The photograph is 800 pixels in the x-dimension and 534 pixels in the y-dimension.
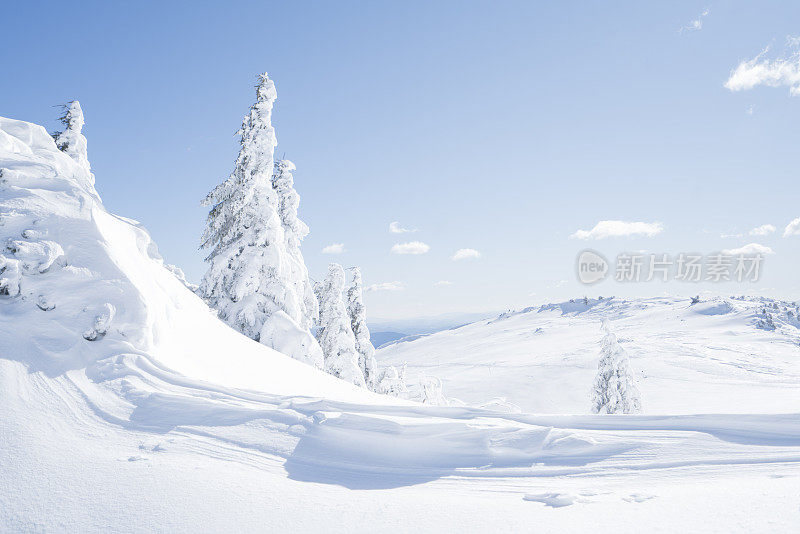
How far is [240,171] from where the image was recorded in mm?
17234

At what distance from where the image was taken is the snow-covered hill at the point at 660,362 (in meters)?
57.4

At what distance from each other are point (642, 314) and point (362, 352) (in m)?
172

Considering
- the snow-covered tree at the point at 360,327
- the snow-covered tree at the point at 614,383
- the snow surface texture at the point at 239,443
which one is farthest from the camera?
the snow-covered tree at the point at 614,383

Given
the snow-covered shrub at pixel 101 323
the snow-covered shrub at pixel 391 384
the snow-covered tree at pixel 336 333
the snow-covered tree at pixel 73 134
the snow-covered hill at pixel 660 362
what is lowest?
the snow-covered hill at pixel 660 362

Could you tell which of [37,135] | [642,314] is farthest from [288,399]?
[642,314]

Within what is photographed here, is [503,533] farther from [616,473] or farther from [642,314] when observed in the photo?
[642,314]

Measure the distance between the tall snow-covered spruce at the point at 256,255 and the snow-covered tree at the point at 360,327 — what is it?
21.9 ft

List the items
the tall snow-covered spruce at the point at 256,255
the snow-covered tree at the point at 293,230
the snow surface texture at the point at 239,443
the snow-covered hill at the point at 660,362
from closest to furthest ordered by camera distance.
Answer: the snow surface texture at the point at 239,443 → the tall snow-covered spruce at the point at 256,255 → the snow-covered tree at the point at 293,230 → the snow-covered hill at the point at 660,362

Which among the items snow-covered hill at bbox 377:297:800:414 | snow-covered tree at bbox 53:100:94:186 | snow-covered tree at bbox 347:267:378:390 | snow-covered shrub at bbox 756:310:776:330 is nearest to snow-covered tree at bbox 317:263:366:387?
snow-covered tree at bbox 347:267:378:390

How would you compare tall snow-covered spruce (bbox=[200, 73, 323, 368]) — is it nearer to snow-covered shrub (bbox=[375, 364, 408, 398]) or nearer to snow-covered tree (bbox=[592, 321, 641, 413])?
snow-covered shrub (bbox=[375, 364, 408, 398])

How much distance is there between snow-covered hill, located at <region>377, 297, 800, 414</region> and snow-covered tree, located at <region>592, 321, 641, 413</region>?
16.0 feet

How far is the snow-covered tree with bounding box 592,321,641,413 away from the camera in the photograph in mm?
28656

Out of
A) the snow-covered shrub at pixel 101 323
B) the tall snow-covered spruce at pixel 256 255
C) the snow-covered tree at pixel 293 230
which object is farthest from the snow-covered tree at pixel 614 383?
the snow-covered shrub at pixel 101 323

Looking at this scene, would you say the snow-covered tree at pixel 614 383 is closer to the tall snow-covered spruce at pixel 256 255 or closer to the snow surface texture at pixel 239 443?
the tall snow-covered spruce at pixel 256 255
